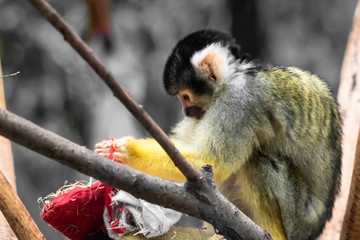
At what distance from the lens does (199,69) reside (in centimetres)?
257

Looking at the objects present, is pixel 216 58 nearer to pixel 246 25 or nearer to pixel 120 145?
pixel 120 145

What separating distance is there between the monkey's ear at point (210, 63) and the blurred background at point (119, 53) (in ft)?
10.3

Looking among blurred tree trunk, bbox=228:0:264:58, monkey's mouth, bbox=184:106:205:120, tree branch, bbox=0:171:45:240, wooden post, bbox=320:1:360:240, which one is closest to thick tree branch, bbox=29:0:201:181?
tree branch, bbox=0:171:45:240

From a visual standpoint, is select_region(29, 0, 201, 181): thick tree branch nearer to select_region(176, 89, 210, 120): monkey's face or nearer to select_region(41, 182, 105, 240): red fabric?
select_region(41, 182, 105, 240): red fabric

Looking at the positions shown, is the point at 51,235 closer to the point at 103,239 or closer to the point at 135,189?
the point at 103,239

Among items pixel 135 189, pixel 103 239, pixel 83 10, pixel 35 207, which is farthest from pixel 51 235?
pixel 135 189

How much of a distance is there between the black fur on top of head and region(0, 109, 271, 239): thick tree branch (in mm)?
1073

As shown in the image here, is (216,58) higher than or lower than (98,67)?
higher

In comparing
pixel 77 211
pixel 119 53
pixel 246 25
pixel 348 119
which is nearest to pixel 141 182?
pixel 77 211

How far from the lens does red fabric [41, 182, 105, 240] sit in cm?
206

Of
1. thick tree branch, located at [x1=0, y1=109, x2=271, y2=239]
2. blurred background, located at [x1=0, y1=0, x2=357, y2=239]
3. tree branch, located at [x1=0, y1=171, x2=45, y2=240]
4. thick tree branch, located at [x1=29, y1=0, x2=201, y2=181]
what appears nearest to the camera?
thick tree branch, located at [x1=29, y1=0, x2=201, y2=181]

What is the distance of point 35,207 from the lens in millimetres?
5984

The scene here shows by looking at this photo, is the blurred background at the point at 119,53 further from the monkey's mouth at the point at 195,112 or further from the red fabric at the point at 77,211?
the red fabric at the point at 77,211

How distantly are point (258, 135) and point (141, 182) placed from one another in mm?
1192
